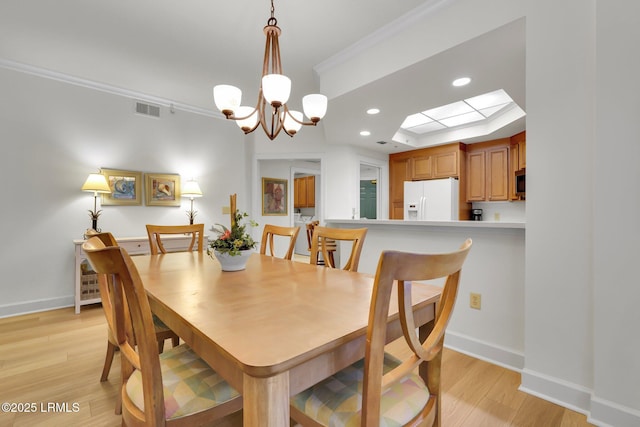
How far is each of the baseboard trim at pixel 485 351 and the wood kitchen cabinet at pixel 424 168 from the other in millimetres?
2947

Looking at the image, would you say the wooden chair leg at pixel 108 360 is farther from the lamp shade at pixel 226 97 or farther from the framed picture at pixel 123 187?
the framed picture at pixel 123 187

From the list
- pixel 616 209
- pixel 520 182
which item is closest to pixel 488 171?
pixel 520 182

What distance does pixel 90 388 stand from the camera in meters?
1.70

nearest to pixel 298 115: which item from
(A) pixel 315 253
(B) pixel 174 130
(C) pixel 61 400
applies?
(A) pixel 315 253

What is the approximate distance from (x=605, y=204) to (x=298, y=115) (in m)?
1.83

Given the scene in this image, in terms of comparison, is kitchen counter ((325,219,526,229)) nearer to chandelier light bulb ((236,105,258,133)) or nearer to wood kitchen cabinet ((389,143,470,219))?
chandelier light bulb ((236,105,258,133))

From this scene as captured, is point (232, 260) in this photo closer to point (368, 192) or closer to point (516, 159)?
point (516, 159)

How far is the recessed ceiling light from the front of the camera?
2322 mm

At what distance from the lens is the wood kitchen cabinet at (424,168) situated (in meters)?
4.66

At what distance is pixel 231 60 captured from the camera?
2705 mm

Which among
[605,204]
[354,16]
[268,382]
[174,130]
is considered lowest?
[268,382]

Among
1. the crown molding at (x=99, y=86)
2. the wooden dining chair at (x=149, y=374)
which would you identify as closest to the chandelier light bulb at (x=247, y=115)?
the wooden dining chair at (x=149, y=374)

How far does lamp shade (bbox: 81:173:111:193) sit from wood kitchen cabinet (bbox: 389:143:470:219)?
439 centimetres

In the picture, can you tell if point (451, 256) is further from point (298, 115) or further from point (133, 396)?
point (298, 115)
